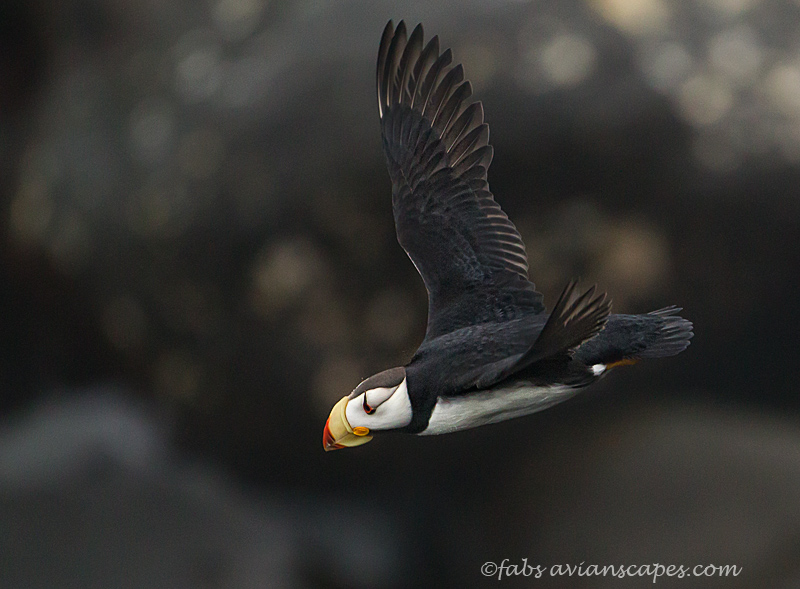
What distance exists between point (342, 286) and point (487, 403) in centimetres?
70

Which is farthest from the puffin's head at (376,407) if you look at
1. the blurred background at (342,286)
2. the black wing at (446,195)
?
the blurred background at (342,286)

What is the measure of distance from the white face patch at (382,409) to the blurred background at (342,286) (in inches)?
22.9

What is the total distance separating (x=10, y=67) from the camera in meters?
2.17

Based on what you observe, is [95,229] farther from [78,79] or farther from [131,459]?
[131,459]

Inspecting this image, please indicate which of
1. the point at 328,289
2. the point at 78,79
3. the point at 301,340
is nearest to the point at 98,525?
the point at 301,340

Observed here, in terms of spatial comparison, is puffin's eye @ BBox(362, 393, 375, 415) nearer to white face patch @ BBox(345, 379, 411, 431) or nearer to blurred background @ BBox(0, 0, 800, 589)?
white face patch @ BBox(345, 379, 411, 431)

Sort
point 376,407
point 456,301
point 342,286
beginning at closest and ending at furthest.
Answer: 1. point 376,407
2. point 456,301
3. point 342,286

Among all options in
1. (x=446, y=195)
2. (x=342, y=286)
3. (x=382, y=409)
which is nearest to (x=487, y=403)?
(x=382, y=409)

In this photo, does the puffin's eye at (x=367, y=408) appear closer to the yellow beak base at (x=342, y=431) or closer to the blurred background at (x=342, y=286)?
the yellow beak base at (x=342, y=431)

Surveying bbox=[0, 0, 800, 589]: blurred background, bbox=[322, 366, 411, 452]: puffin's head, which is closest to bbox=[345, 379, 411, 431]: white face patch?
bbox=[322, 366, 411, 452]: puffin's head

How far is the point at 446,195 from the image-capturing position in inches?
48.8

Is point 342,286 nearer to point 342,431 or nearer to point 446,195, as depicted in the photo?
point 446,195

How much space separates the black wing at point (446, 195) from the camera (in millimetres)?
1196

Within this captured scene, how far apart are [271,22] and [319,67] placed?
0.57ft
